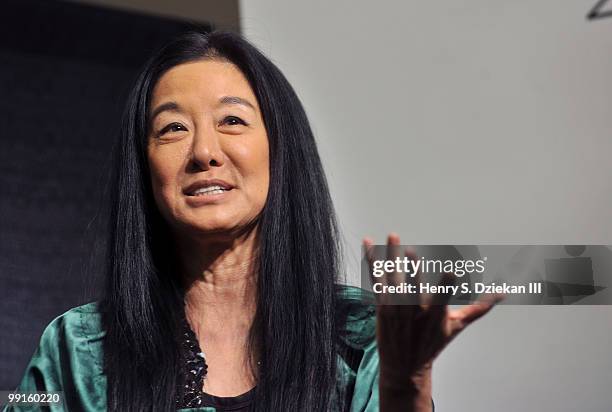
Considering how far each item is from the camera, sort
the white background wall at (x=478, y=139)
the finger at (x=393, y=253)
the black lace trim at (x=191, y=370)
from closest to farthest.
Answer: the finger at (x=393, y=253) → the black lace trim at (x=191, y=370) → the white background wall at (x=478, y=139)

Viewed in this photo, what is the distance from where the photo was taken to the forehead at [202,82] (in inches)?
53.1

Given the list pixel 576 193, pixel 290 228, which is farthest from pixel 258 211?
pixel 576 193

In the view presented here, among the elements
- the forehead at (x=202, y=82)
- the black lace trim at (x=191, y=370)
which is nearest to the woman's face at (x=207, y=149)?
the forehead at (x=202, y=82)

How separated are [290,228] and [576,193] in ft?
1.72

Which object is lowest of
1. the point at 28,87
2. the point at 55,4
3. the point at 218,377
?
the point at 218,377

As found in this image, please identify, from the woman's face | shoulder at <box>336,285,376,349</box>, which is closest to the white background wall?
shoulder at <box>336,285,376,349</box>

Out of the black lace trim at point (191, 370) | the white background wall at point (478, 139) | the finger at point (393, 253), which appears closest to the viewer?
the finger at point (393, 253)

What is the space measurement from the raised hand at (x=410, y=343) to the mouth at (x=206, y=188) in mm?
280

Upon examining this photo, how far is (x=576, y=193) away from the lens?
63.6 inches

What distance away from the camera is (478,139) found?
1.67 metres

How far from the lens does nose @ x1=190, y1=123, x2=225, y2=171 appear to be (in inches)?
50.9

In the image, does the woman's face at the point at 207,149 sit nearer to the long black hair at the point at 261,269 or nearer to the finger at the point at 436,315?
the long black hair at the point at 261,269

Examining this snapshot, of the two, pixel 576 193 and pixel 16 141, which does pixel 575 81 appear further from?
pixel 16 141

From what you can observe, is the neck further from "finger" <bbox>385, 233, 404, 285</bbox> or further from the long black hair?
"finger" <bbox>385, 233, 404, 285</bbox>
